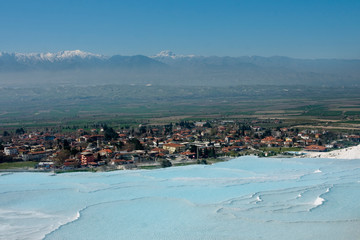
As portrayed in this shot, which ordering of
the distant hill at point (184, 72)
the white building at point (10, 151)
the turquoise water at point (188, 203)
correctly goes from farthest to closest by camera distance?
the distant hill at point (184, 72), the white building at point (10, 151), the turquoise water at point (188, 203)

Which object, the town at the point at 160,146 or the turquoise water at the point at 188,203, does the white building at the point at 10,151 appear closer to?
the town at the point at 160,146

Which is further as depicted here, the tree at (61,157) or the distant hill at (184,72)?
the distant hill at (184,72)

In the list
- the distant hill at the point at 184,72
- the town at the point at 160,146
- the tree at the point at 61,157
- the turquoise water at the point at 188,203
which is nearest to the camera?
the turquoise water at the point at 188,203

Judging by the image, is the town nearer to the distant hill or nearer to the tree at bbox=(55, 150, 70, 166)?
the tree at bbox=(55, 150, 70, 166)

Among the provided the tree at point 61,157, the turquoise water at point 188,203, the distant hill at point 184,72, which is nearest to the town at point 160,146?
the tree at point 61,157

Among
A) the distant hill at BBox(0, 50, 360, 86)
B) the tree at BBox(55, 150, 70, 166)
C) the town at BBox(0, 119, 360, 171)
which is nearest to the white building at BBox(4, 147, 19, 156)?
the town at BBox(0, 119, 360, 171)

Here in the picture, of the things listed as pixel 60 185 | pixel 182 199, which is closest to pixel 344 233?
pixel 182 199
